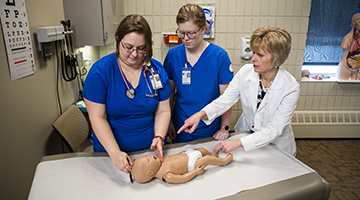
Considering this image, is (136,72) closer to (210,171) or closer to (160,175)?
(160,175)

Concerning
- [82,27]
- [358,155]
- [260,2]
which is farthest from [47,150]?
[358,155]

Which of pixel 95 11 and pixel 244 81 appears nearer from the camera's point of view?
pixel 244 81

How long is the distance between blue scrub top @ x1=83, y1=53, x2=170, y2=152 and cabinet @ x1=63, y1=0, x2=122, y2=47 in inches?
46.0

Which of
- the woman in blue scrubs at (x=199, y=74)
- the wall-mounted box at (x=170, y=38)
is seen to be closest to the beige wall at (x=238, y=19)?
the wall-mounted box at (x=170, y=38)

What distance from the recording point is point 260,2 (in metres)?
3.22

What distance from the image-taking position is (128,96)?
4.42 feet

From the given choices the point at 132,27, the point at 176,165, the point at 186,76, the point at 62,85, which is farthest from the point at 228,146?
the point at 62,85

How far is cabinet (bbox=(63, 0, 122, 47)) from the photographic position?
7.63 ft

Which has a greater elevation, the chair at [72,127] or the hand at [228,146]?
the hand at [228,146]

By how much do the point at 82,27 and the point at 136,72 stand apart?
1.36 metres

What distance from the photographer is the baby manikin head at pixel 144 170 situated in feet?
3.95

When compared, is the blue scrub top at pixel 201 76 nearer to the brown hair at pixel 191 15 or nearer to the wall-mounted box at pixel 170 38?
the brown hair at pixel 191 15

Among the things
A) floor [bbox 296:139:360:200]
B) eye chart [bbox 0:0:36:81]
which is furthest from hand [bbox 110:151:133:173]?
floor [bbox 296:139:360:200]

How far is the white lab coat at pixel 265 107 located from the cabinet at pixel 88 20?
1.47 m
